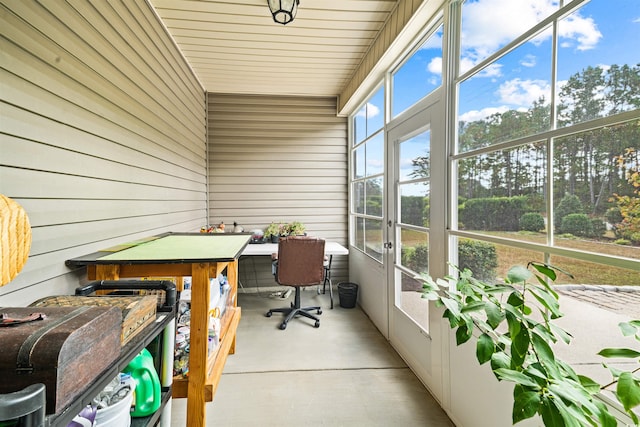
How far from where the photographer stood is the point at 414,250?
237 centimetres

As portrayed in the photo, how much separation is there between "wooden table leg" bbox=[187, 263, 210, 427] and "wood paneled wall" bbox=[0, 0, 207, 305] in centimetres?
62

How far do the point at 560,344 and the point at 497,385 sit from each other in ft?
1.29

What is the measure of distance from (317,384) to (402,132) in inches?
86.3

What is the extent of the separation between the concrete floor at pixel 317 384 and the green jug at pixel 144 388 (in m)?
0.82

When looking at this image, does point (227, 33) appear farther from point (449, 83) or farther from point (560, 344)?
point (560, 344)

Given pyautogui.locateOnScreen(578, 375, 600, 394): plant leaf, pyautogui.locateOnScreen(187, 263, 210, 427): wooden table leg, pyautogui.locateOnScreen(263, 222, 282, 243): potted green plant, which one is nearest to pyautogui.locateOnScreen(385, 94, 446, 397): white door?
pyautogui.locateOnScreen(578, 375, 600, 394): plant leaf

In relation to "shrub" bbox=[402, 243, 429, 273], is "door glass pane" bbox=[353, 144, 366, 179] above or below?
above

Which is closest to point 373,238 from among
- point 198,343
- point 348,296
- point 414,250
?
point 348,296

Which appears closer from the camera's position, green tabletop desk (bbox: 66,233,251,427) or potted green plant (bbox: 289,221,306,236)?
green tabletop desk (bbox: 66,233,251,427)

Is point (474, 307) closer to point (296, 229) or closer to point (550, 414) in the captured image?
point (550, 414)

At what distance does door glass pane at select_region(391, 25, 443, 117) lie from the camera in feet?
6.91

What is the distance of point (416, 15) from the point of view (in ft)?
6.74

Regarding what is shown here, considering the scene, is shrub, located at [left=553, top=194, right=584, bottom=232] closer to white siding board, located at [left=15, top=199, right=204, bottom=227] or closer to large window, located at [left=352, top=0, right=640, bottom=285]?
large window, located at [left=352, top=0, right=640, bottom=285]

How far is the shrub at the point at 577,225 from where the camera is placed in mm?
1071
